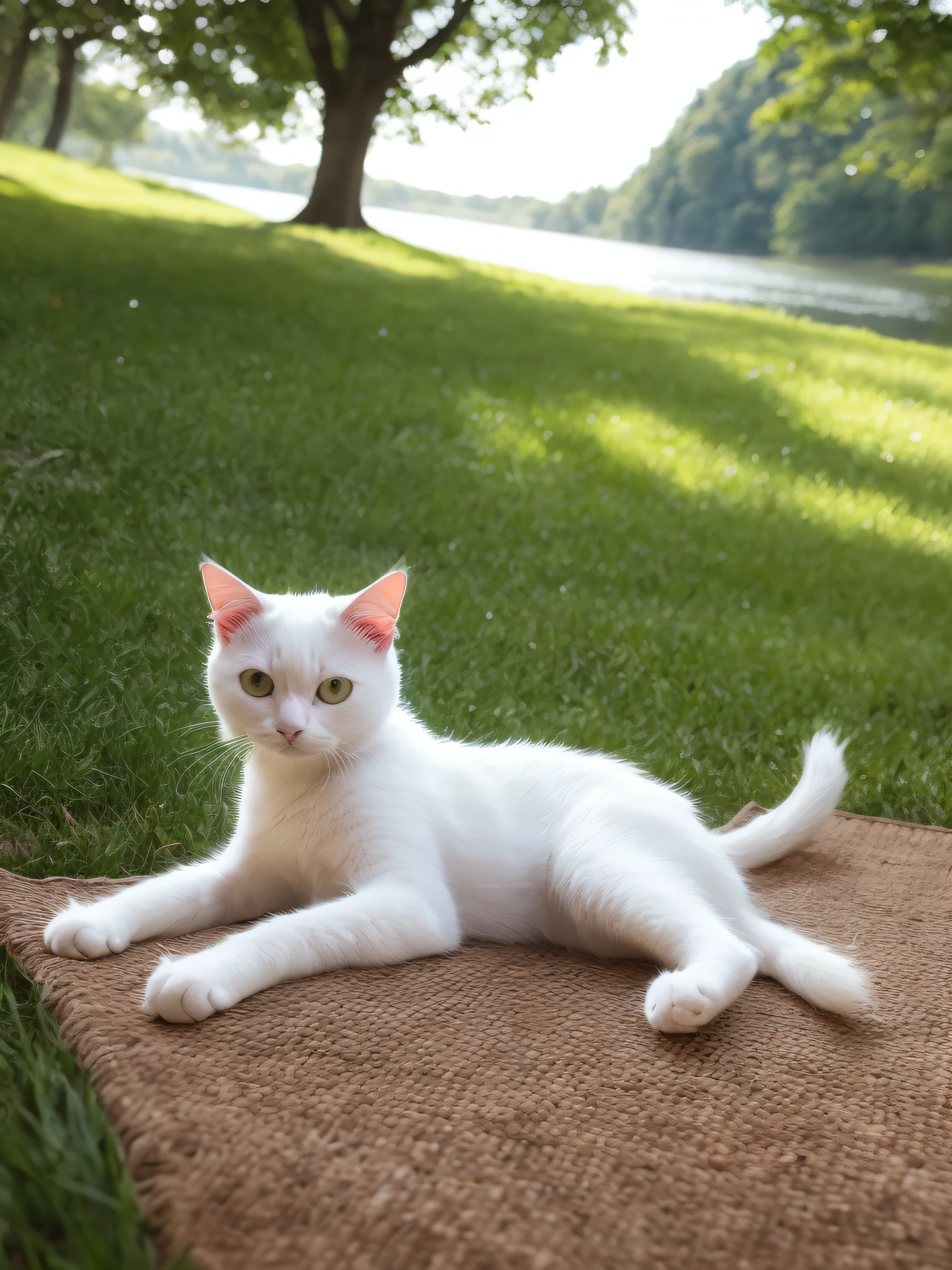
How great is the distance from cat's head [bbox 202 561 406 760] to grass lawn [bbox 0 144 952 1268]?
2.22 feet

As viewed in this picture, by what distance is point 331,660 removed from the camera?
212 cm

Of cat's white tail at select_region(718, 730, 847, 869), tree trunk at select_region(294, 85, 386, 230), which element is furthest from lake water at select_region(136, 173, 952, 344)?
cat's white tail at select_region(718, 730, 847, 869)

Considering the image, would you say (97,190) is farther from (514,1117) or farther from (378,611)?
(514,1117)

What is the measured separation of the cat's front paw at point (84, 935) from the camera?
2.00 m

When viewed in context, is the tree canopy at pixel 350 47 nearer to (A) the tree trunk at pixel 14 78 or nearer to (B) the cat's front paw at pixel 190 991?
(A) the tree trunk at pixel 14 78

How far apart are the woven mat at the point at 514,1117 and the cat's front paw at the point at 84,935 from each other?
0.04 metres

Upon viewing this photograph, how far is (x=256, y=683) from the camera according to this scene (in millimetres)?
2145

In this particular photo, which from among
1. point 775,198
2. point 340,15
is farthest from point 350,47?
point 775,198

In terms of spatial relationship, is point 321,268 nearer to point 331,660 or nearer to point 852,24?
point 852,24

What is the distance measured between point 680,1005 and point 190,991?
33.2 inches

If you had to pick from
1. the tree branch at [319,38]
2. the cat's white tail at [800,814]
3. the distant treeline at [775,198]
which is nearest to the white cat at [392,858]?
the cat's white tail at [800,814]

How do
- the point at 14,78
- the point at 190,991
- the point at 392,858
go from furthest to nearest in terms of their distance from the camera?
the point at 14,78 → the point at 392,858 → the point at 190,991

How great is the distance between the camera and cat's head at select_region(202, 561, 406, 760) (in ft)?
6.89

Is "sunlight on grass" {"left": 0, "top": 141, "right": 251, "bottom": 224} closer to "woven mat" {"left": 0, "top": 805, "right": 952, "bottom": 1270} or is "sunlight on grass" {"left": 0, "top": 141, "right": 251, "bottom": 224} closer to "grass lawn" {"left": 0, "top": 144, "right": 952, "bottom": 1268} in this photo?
"grass lawn" {"left": 0, "top": 144, "right": 952, "bottom": 1268}
